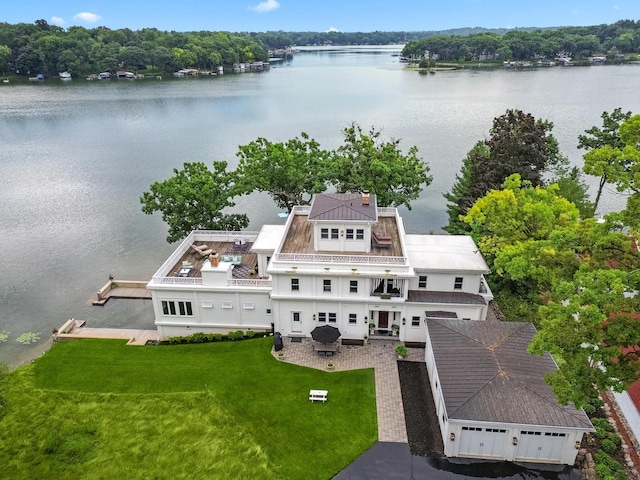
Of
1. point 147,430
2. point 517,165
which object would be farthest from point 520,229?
point 147,430

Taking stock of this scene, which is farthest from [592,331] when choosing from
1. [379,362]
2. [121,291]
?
[121,291]

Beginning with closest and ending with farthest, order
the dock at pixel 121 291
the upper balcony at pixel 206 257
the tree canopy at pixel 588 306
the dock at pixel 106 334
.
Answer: the tree canopy at pixel 588 306, the upper balcony at pixel 206 257, the dock at pixel 106 334, the dock at pixel 121 291

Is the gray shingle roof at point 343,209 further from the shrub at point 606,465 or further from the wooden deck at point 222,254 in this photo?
the shrub at point 606,465

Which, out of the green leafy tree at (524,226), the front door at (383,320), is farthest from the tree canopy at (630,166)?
the front door at (383,320)

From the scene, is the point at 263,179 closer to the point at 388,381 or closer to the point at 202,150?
the point at 388,381

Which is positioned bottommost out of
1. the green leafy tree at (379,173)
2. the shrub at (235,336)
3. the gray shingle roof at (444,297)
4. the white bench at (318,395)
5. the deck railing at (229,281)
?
the shrub at (235,336)

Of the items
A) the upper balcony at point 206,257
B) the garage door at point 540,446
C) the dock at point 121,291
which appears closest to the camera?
the garage door at point 540,446
